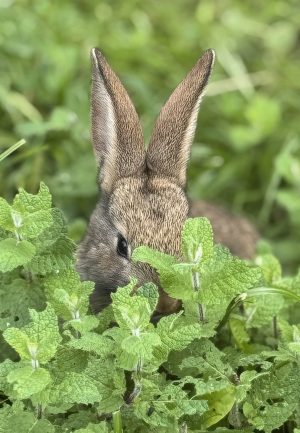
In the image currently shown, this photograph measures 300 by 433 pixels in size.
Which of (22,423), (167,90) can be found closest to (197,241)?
(22,423)

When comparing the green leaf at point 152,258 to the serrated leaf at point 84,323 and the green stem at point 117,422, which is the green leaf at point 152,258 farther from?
the green stem at point 117,422

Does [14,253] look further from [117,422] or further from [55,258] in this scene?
[117,422]

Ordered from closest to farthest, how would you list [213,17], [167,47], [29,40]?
[29,40] → [167,47] → [213,17]

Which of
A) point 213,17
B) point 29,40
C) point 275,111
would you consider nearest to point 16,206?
point 29,40

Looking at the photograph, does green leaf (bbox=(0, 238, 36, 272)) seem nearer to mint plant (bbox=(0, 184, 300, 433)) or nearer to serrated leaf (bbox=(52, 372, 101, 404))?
mint plant (bbox=(0, 184, 300, 433))

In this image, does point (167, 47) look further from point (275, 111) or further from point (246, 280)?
point (246, 280)

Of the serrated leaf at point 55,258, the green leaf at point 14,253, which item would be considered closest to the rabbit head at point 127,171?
the serrated leaf at point 55,258

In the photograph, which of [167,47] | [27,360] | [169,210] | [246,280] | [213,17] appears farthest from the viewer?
[213,17]
